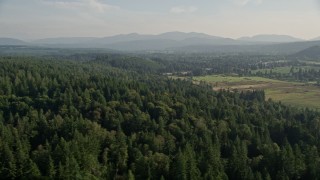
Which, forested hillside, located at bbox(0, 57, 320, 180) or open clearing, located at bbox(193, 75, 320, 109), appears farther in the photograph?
open clearing, located at bbox(193, 75, 320, 109)

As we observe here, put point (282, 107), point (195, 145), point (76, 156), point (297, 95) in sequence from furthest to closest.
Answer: point (297, 95) → point (282, 107) → point (195, 145) → point (76, 156)

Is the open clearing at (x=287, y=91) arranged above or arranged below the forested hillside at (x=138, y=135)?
below

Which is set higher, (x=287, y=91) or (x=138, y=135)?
(x=138, y=135)

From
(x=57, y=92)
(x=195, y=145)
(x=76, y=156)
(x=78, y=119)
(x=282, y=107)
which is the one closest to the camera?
(x=76, y=156)

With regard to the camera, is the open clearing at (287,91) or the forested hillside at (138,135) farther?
the open clearing at (287,91)

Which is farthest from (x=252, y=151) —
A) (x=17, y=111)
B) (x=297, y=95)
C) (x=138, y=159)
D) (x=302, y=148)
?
(x=297, y=95)

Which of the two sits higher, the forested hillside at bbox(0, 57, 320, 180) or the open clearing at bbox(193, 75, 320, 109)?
the forested hillside at bbox(0, 57, 320, 180)

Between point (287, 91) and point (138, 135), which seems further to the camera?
point (287, 91)

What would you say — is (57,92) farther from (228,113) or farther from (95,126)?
(228,113)
